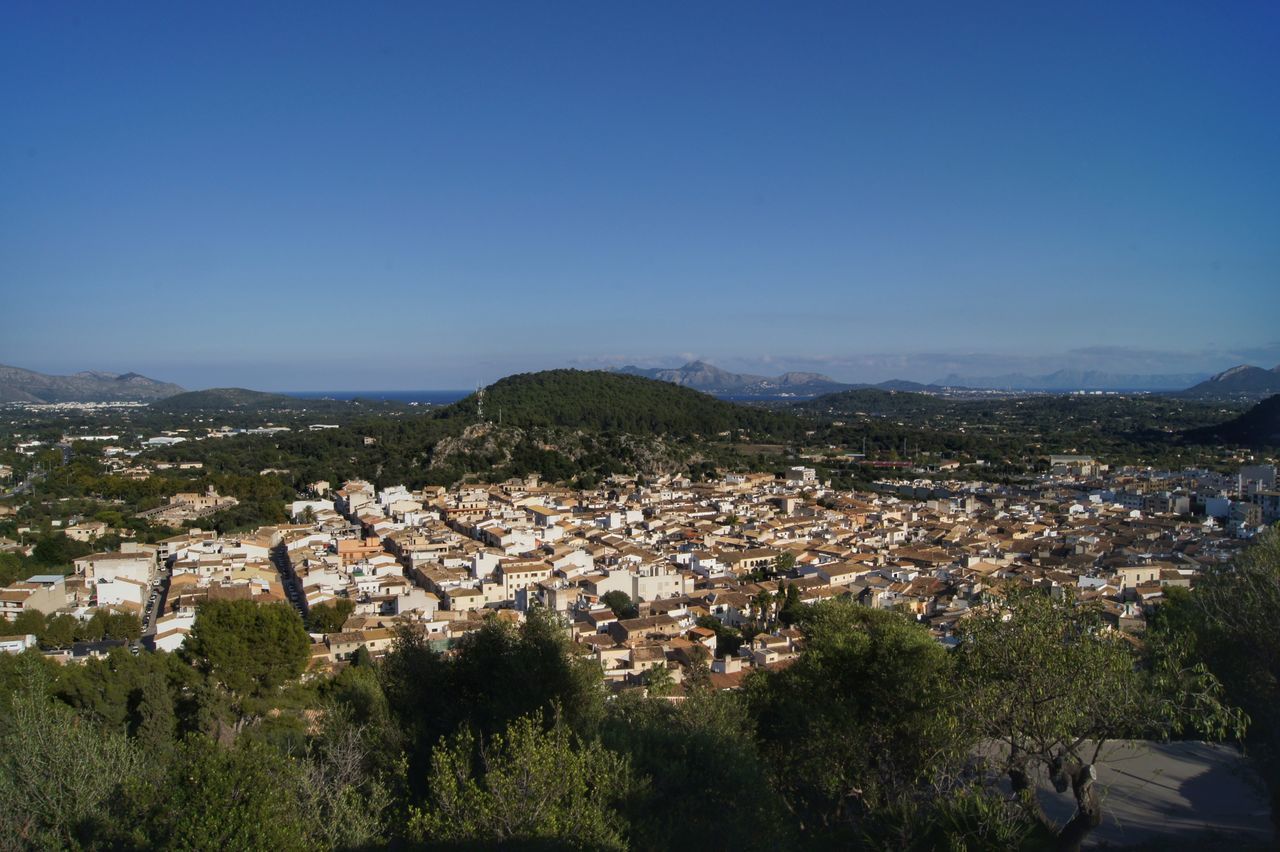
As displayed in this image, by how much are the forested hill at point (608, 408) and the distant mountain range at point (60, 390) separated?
361 feet

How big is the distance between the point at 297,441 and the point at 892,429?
193 ft

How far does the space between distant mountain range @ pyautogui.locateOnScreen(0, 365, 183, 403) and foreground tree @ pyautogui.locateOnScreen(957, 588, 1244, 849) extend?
169 meters

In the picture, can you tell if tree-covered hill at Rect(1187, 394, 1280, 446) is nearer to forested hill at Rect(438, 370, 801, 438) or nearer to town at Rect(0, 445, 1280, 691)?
town at Rect(0, 445, 1280, 691)

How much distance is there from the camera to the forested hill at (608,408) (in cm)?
7031

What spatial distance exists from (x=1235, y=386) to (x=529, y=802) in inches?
7146

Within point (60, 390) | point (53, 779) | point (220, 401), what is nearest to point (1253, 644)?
point (53, 779)

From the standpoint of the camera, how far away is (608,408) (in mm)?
75875

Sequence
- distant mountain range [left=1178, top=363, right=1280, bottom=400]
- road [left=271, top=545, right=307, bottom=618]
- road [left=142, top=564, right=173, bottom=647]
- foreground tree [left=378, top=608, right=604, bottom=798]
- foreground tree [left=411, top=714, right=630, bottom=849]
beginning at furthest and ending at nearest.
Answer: distant mountain range [left=1178, top=363, right=1280, bottom=400] → road [left=271, top=545, right=307, bottom=618] → road [left=142, top=564, right=173, bottom=647] → foreground tree [left=378, top=608, right=604, bottom=798] → foreground tree [left=411, top=714, right=630, bottom=849]

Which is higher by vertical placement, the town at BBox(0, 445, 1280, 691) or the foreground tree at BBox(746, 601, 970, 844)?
the foreground tree at BBox(746, 601, 970, 844)

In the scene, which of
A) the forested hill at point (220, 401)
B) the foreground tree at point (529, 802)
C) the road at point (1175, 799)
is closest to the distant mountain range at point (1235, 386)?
the road at point (1175, 799)

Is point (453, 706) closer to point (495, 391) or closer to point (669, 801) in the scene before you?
point (669, 801)

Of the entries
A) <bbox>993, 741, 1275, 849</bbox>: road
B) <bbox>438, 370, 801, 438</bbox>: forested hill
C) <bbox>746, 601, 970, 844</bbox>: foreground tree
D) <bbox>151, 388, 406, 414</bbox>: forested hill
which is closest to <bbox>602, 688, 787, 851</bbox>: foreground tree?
<bbox>746, 601, 970, 844</bbox>: foreground tree

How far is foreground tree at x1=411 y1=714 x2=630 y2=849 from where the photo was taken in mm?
5758

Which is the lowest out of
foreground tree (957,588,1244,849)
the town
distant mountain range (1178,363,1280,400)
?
the town
